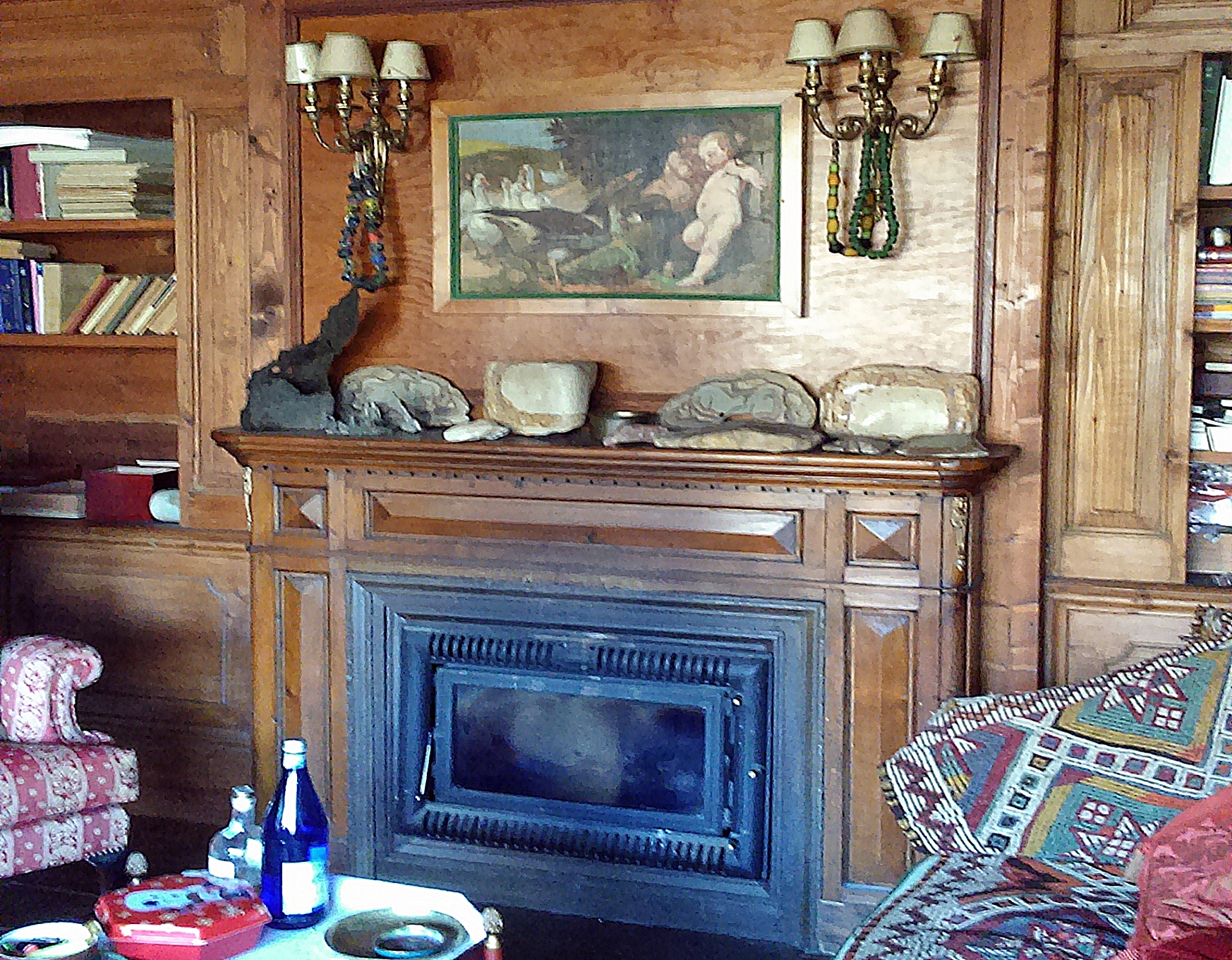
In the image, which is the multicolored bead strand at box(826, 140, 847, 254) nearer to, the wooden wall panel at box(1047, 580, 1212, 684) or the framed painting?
the framed painting

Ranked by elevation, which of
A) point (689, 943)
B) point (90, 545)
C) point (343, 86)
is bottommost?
point (689, 943)

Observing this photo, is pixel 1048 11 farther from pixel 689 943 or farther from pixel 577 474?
pixel 689 943

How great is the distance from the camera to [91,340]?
4027 mm

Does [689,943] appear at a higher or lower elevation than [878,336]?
lower

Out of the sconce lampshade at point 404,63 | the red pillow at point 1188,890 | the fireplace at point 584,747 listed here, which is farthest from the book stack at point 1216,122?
the sconce lampshade at point 404,63

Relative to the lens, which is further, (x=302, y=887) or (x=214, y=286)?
(x=214, y=286)

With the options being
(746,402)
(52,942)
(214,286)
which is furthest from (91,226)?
(52,942)

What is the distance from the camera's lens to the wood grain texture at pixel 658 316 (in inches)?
128

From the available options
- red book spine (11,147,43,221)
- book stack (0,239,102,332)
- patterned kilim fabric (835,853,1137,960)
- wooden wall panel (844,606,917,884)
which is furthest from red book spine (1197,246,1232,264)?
red book spine (11,147,43,221)

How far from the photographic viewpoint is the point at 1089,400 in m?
3.30

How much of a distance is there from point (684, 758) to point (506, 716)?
44 cm

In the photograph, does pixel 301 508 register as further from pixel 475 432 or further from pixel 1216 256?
pixel 1216 256

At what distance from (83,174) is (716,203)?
1831mm

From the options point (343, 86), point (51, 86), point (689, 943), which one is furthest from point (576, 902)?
point (51, 86)
